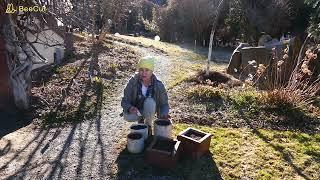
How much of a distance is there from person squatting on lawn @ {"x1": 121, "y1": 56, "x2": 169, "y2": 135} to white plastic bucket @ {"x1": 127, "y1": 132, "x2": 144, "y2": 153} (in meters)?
0.24

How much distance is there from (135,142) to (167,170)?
625mm

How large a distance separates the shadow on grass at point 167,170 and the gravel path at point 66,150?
0.55ft

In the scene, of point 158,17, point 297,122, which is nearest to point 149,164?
point 297,122

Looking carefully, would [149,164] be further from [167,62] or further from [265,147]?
[167,62]

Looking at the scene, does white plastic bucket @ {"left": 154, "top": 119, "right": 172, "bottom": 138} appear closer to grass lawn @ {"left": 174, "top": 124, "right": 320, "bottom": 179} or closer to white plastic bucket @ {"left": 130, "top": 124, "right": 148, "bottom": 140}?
white plastic bucket @ {"left": 130, "top": 124, "right": 148, "bottom": 140}

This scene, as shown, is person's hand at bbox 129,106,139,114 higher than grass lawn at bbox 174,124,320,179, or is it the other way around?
person's hand at bbox 129,106,139,114

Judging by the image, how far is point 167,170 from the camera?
15.6ft

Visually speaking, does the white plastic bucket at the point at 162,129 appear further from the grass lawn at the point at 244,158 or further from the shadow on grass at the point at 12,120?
the shadow on grass at the point at 12,120

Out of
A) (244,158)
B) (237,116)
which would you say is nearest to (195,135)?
(244,158)

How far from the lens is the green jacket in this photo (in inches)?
207

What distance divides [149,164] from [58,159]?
1321 millimetres

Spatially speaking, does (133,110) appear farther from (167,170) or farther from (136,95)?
(167,170)

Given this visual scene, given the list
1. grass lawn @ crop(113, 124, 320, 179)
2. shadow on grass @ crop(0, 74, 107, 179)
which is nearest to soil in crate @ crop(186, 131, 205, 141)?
grass lawn @ crop(113, 124, 320, 179)

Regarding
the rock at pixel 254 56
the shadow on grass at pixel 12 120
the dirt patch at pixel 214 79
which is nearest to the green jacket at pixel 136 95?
the shadow on grass at pixel 12 120
